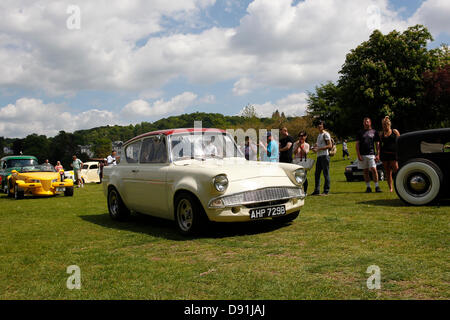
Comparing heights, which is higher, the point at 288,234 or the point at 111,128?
the point at 111,128

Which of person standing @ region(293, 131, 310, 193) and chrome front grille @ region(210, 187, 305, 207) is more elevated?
person standing @ region(293, 131, 310, 193)

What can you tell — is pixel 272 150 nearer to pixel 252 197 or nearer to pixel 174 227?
pixel 174 227

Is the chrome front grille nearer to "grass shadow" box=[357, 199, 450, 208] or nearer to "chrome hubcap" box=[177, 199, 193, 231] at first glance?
"chrome hubcap" box=[177, 199, 193, 231]

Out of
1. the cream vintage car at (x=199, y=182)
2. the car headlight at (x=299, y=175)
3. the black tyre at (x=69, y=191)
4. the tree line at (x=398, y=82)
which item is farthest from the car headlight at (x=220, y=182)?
the tree line at (x=398, y=82)

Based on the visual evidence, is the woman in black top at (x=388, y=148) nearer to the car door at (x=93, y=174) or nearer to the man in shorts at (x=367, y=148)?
the man in shorts at (x=367, y=148)

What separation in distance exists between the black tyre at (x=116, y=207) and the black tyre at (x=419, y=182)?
5.61 meters

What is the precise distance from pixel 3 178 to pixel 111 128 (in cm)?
12716

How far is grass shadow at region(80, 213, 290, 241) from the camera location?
6211mm

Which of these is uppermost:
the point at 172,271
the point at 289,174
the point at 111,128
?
the point at 111,128

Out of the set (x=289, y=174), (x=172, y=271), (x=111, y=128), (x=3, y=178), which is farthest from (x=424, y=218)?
(x=111, y=128)

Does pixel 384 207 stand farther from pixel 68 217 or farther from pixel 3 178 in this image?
pixel 3 178

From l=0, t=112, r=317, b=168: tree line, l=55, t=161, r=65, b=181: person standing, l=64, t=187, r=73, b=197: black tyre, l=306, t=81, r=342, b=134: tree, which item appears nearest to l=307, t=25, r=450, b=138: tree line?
l=306, t=81, r=342, b=134: tree

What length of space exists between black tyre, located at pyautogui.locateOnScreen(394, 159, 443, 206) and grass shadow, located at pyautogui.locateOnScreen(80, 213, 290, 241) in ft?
9.55
